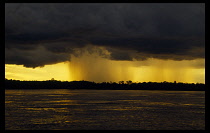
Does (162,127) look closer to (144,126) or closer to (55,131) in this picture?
(144,126)

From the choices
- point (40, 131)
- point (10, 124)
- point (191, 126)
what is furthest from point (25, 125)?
point (191, 126)

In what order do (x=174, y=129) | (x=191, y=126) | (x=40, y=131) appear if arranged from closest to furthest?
(x=40, y=131), (x=174, y=129), (x=191, y=126)

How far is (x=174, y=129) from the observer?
48562 millimetres
